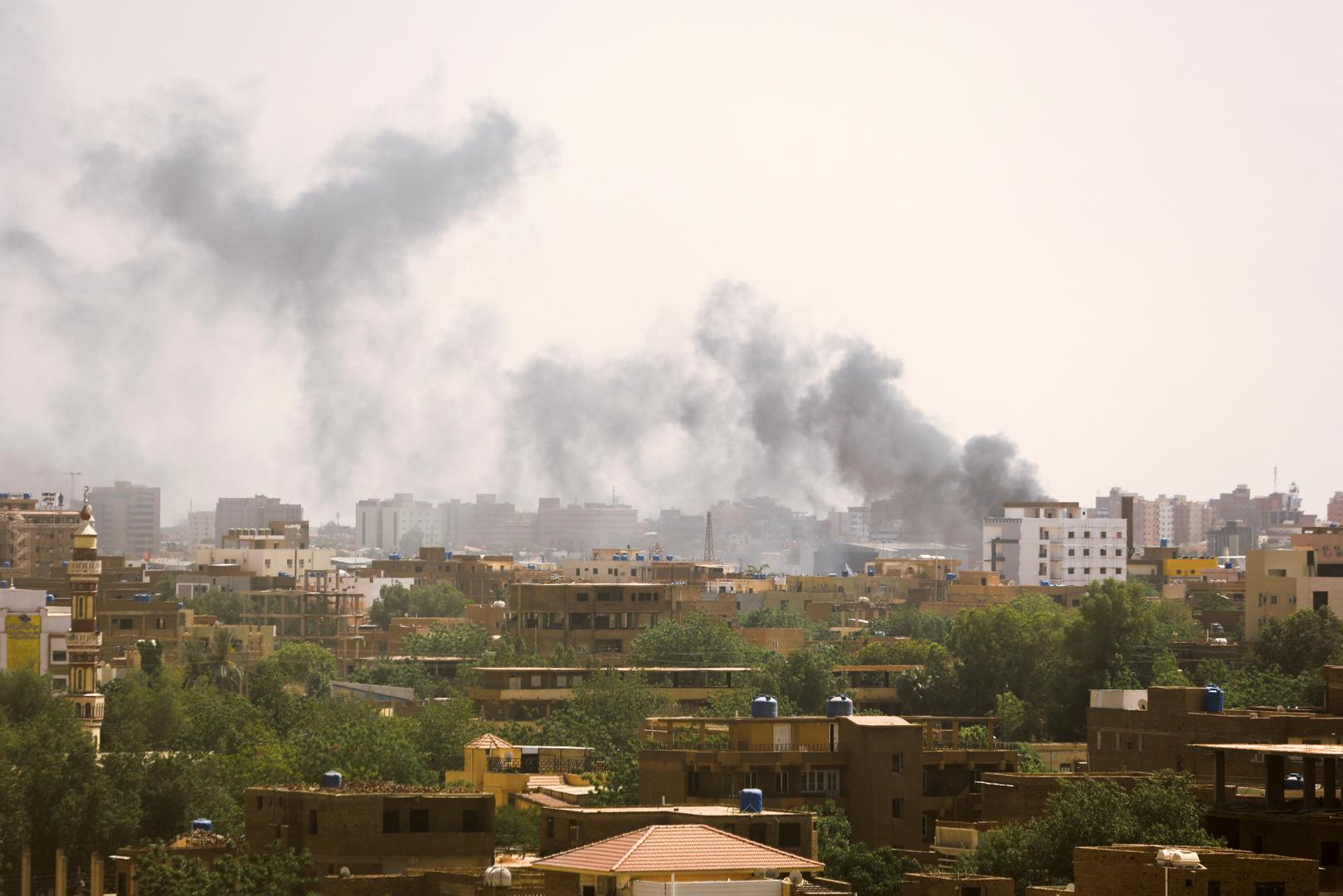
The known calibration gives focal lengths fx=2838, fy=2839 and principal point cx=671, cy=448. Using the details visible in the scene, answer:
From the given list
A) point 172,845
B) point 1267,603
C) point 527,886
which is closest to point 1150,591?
point 1267,603

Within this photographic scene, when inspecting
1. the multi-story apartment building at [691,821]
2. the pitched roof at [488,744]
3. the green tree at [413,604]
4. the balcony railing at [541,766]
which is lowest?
the balcony railing at [541,766]

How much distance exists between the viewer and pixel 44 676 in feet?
291

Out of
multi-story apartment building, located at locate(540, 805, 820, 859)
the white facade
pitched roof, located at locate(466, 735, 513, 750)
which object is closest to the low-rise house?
multi-story apartment building, located at locate(540, 805, 820, 859)

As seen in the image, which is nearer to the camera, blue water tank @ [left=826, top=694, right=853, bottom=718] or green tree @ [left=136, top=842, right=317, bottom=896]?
green tree @ [left=136, top=842, right=317, bottom=896]

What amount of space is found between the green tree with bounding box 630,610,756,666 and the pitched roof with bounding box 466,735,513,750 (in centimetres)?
3253

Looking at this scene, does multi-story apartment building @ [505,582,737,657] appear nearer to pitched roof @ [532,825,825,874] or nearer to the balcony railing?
the balcony railing

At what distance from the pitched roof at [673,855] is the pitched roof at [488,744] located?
3275cm

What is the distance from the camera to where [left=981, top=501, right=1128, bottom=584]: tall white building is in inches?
6403

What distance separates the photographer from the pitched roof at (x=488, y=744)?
233 feet

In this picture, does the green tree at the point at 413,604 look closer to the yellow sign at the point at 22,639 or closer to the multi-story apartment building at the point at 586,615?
the multi-story apartment building at the point at 586,615

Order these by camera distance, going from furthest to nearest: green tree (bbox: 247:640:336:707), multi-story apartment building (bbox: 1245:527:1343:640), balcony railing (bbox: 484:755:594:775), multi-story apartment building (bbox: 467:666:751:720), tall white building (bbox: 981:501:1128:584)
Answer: tall white building (bbox: 981:501:1128:584)
green tree (bbox: 247:640:336:707)
multi-story apartment building (bbox: 1245:527:1343:640)
multi-story apartment building (bbox: 467:666:751:720)
balcony railing (bbox: 484:755:594:775)

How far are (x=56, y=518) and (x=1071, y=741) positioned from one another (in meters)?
81.5

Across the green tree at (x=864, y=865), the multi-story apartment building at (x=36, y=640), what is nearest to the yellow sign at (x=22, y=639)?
the multi-story apartment building at (x=36, y=640)

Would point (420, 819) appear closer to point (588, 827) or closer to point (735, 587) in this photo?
point (588, 827)
